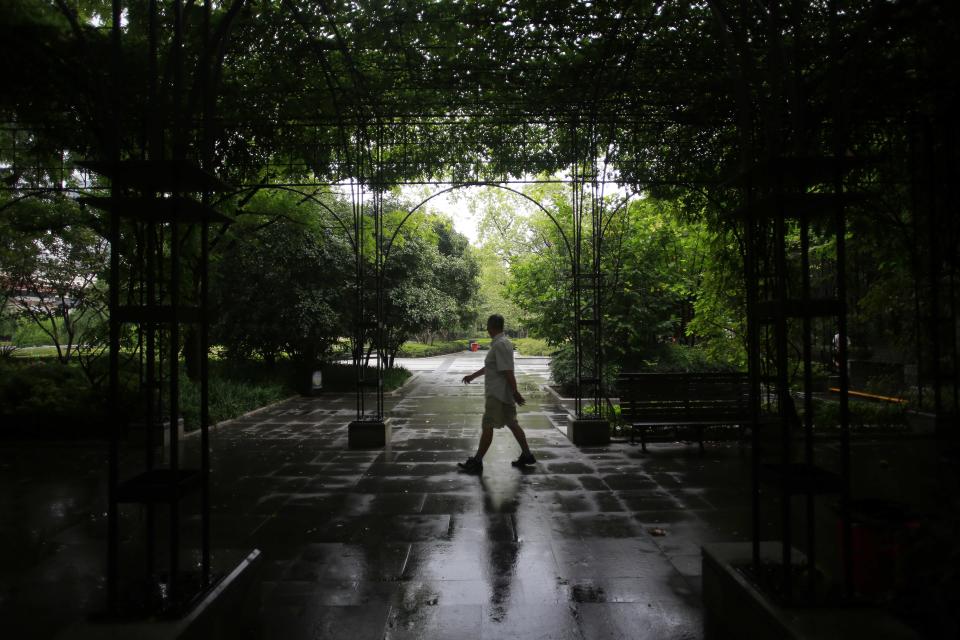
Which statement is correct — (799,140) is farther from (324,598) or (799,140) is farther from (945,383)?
(945,383)

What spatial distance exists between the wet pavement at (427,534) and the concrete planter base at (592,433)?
17 centimetres

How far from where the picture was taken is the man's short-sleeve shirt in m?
→ 6.21

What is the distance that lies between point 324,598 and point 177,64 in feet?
10.1

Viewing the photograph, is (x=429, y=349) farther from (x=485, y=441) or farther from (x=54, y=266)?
(x=485, y=441)

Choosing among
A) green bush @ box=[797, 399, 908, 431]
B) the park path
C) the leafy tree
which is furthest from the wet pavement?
the leafy tree

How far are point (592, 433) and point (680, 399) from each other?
1241 mm

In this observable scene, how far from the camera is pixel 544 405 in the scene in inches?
459

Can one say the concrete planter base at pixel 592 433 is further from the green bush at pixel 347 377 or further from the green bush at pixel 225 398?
the green bush at pixel 347 377

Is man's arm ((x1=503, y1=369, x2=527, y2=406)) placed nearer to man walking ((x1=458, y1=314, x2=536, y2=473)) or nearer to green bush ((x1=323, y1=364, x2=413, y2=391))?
man walking ((x1=458, y1=314, x2=536, y2=473))

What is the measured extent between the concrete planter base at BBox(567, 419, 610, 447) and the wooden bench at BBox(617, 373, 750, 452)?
37 cm

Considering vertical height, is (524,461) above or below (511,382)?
below

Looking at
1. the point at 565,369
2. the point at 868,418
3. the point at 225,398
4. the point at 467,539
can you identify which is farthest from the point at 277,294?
the point at 868,418

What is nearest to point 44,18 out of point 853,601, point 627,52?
point 627,52

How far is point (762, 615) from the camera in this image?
2555 mm
